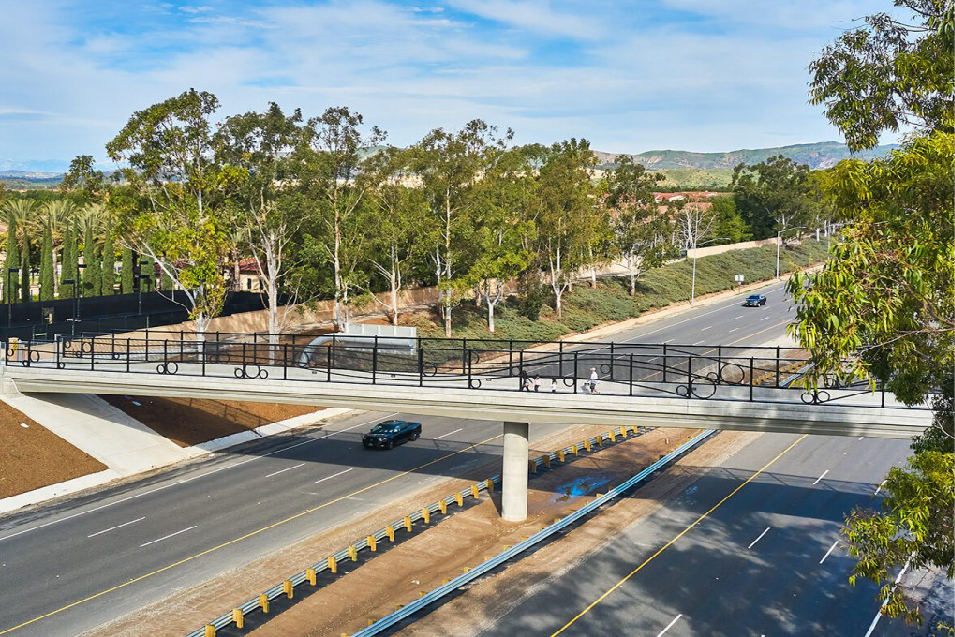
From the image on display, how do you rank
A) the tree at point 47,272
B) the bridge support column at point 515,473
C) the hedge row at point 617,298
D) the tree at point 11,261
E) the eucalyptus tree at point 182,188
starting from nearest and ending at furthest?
the bridge support column at point 515,473 → the eucalyptus tree at point 182,188 → the tree at point 11,261 → the hedge row at point 617,298 → the tree at point 47,272

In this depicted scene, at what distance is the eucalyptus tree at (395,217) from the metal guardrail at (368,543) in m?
23.7

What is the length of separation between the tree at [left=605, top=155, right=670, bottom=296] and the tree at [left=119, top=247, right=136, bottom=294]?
42821 millimetres

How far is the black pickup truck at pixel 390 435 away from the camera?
3778 cm

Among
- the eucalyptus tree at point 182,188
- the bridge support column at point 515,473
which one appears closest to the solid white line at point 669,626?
the bridge support column at point 515,473

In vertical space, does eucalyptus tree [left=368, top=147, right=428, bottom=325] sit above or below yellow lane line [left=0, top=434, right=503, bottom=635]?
above

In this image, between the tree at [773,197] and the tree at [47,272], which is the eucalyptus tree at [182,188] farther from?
the tree at [773,197]

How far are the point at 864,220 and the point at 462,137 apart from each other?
49393 mm

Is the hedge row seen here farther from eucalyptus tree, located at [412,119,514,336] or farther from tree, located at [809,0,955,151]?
tree, located at [809,0,955,151]

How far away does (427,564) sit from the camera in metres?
25.1

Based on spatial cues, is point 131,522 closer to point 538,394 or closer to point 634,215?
point 538,394

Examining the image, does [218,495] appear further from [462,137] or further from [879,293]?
[462,137]

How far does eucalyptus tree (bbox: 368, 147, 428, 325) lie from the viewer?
5594cm

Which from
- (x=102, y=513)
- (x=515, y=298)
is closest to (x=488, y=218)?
(x=515, y=298)

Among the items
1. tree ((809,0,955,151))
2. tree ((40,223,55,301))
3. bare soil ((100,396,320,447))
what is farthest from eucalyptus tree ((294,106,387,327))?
tree ((809,0,955,151))
